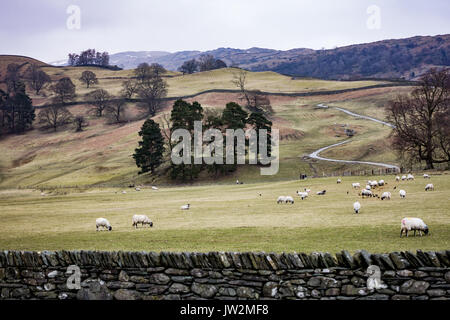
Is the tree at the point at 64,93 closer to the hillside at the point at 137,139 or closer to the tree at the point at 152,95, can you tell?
the hillside at the point at 137,139

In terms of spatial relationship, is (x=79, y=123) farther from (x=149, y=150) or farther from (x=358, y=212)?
(x=358, y=212)

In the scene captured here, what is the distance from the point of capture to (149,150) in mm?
100062

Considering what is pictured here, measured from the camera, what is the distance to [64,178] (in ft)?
319

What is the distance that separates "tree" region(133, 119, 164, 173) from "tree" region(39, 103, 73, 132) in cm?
7561

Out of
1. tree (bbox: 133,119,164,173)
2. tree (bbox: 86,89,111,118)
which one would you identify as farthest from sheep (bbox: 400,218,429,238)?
tree (bbox: 86,89,111,118)

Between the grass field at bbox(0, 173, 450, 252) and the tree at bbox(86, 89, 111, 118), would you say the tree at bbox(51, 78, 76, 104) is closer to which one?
the tree at bbox(86, 89, 111, 118)

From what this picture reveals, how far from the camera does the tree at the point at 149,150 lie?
94.8 m

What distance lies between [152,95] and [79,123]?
35499 mm

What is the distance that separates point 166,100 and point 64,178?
86926 millimetres

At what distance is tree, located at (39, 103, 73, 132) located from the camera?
157 metres

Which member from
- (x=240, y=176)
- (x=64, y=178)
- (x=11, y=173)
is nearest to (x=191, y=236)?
(x=240, y=176)

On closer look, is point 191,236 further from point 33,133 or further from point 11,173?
point 33,133

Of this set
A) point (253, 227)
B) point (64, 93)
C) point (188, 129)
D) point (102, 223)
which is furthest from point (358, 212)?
point (64, 93)

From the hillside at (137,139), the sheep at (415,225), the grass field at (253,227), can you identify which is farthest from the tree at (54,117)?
the sheep at (415,225)
